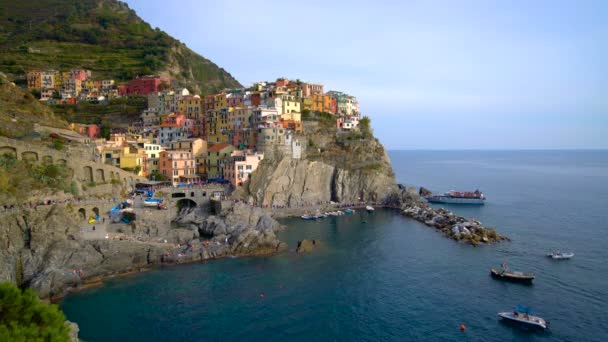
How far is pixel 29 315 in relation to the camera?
17.5 meters

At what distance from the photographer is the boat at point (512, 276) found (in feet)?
115

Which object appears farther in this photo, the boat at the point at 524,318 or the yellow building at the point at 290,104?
the yellow building at the point at 290,104

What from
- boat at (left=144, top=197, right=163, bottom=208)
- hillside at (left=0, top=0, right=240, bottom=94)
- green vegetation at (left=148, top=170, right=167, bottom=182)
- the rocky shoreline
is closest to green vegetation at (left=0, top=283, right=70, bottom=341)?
boat at (left=144, top=197, right=163, bottom=208)

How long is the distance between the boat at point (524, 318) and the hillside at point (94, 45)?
84.9 m

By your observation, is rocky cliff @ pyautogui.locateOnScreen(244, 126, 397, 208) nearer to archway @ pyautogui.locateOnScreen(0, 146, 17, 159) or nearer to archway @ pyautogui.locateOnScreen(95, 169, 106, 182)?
archway @ pyautogui.locateOnScreen(95, 169, 106, 182)

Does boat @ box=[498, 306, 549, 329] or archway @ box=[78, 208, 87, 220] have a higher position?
archway @ box=[78, 208, 87, 220]

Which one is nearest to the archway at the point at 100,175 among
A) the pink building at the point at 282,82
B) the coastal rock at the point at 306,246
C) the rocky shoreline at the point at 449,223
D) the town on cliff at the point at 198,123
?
the town on cliff at the point at 198,123

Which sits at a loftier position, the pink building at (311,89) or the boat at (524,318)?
the pink building at (311,89)

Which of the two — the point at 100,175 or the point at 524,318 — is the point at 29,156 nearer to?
the point at 100,175

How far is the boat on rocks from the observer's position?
35.1m

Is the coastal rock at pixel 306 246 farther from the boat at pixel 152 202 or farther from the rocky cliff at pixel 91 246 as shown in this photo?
the boat at pixel 152 202

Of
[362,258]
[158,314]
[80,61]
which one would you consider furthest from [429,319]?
[80,61]

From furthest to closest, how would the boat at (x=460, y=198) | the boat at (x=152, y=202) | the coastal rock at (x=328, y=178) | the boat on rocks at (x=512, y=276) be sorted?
the boat at (x=460, y=198) → the coastal rock at (x=328, y=178) → the boat at (x=152, y=202) → the boat on rocks at (x=512, y=276)

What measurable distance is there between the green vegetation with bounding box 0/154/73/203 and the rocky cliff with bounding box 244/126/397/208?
23900 mm
